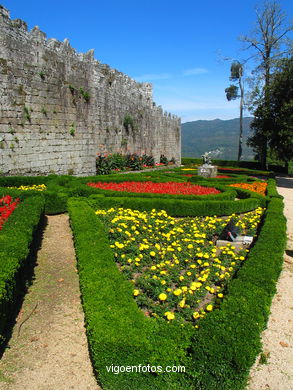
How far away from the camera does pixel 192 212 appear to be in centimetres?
927

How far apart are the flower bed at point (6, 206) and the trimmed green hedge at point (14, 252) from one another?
1.10ft

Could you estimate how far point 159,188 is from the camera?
12.1m

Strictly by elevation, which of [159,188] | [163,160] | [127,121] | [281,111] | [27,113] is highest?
[281,111]

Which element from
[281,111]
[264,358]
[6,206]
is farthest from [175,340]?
[281,111]

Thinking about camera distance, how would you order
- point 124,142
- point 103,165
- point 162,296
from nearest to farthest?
point 162,296 < point 103,165 < point 124,142

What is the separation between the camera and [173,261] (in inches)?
239

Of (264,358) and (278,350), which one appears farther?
(278,350)

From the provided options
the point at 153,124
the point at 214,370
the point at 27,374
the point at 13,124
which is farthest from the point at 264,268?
the point at 153,124

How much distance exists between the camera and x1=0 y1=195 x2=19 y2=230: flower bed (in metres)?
7.14

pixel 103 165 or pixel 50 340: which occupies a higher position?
pixel 103 165

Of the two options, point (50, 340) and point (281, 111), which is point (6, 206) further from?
point (281, 111)

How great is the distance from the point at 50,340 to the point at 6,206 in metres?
4.69

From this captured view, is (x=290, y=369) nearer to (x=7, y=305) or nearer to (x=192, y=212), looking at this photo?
(x=7, y=305)

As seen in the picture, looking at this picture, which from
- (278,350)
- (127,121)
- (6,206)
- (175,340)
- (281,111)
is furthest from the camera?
(127,121)
